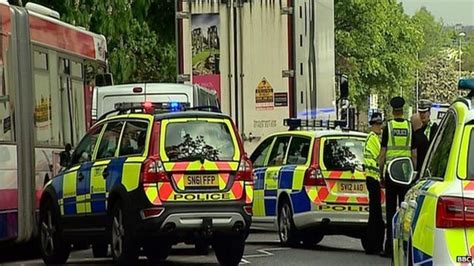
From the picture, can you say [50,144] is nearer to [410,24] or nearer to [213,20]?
[213,20]

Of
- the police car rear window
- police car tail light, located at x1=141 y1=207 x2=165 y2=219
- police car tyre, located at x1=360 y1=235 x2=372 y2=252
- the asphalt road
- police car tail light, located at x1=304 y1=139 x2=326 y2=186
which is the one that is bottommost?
the asphalt road

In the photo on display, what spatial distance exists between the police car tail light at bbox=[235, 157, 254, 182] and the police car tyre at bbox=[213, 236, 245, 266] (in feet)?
2.30

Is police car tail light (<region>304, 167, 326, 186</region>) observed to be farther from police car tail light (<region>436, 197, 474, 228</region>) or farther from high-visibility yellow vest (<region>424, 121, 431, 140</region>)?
police car tail light (<region>436, 197, 474, 228</region>)

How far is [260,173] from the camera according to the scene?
17.1m

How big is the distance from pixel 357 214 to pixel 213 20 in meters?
6.58

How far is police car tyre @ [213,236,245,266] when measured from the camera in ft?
43.5

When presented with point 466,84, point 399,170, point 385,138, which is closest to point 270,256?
point 385,138

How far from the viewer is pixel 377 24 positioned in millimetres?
60062

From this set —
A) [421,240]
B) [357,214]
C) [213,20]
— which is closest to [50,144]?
[357,214]

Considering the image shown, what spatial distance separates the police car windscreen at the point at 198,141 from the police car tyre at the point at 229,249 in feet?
3.27

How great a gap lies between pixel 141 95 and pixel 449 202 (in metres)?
12.1

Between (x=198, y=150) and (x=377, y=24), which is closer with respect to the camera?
(x=198, y=150)

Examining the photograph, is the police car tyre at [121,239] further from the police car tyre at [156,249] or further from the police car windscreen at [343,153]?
the police car windscreen at [343,153]

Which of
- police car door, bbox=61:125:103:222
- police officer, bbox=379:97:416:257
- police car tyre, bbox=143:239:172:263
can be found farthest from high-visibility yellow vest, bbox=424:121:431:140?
police car door, bbox=61:125:103:222
